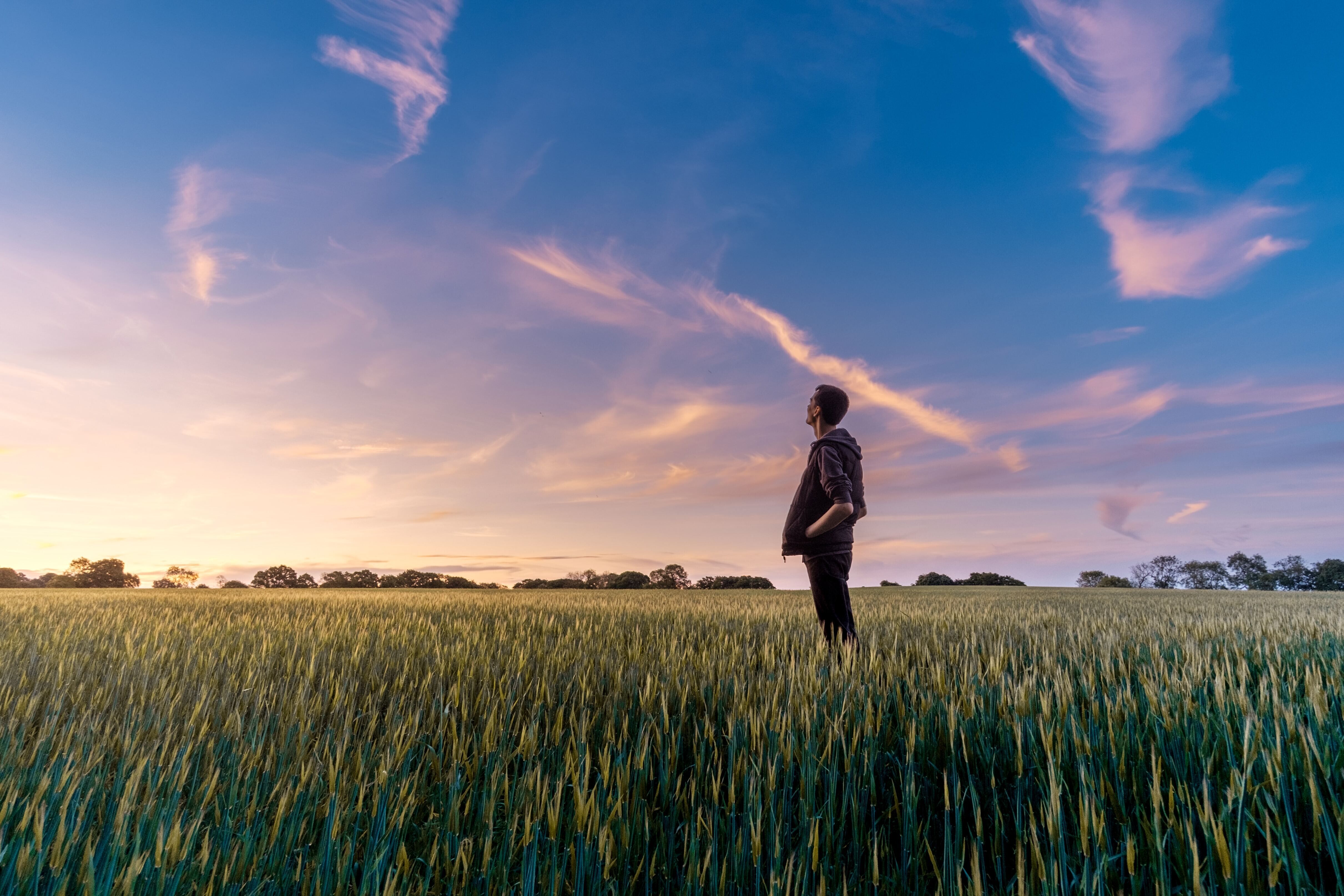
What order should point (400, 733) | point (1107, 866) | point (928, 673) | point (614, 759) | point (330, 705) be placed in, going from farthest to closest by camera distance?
1. point (928, 673)
2. point (330, 705)
3. point (400, 733)
4. point (614, 759)
5. point (1107, 866)

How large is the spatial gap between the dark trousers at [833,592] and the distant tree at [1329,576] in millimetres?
79678

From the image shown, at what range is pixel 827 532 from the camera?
4.71m

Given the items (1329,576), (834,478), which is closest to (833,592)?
(834,478)

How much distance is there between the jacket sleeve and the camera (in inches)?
→ 169

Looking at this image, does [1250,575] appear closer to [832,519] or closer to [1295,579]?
[1295,579]

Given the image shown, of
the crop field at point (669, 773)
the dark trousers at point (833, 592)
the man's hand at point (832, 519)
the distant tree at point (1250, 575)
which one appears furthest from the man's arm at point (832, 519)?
the distant tree at point (1250, 575)

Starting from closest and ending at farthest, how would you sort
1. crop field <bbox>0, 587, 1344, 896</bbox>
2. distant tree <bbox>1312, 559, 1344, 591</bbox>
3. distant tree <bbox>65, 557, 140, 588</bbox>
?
crop field <bbox>0, 587, 1344, 896</bbox> → distant tree <bbox>65, 557, 140, 588</bbox> → distant tree <bbox>1312, 559, 1344, 591</bbox>

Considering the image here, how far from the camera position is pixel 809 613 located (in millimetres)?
9023

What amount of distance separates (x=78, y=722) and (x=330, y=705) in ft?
4.00

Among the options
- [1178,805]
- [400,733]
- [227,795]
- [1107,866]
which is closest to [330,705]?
[400,733]

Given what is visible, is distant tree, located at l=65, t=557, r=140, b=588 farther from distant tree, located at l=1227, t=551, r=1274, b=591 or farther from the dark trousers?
distant tree, located at l=1227, t=551, r=1274, b=591

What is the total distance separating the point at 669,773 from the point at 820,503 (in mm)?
2887

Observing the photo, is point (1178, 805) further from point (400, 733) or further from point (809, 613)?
point (809, 613)

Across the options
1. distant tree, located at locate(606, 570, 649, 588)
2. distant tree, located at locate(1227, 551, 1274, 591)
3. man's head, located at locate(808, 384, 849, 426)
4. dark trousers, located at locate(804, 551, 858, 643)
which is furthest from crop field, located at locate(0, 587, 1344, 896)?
distant tree, located at locate(1227, 551, 1274, 591)
